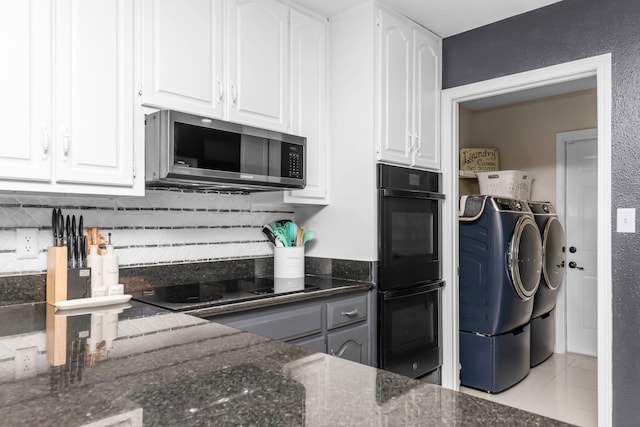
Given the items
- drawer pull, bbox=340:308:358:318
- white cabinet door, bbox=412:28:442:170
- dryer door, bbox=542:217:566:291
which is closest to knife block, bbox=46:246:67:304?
drawer pull, bbox=340:308:358:318

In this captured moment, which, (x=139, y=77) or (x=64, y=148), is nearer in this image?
(x=64, y=148)

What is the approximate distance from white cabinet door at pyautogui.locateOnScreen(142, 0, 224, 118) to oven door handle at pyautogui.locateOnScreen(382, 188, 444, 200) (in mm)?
1032

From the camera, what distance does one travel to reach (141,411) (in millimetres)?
686

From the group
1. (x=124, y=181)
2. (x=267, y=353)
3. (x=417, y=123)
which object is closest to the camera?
(x=267, y=353)

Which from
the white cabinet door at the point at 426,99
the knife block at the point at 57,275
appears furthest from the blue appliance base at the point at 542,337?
the knife block at the point at 57,275

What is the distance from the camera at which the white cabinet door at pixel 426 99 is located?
2883 millimetres

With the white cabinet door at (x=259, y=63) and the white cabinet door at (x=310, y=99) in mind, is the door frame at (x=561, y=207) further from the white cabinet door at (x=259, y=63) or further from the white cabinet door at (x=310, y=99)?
the white cabinet door at (x=259, y=63)

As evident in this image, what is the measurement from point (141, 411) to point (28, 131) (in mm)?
1351

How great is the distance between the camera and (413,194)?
2.77m

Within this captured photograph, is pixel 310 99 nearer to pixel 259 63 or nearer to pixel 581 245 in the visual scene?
pixel 259 63

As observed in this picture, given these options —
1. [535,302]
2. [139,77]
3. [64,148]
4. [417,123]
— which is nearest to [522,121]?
[535,302]

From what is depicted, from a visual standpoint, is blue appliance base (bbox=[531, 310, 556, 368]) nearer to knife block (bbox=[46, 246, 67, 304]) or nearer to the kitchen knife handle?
knife block (bbox=[46, 246, 67, 304])

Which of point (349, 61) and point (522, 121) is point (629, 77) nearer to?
point (349, 61)

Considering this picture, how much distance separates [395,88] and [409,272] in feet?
3.68
